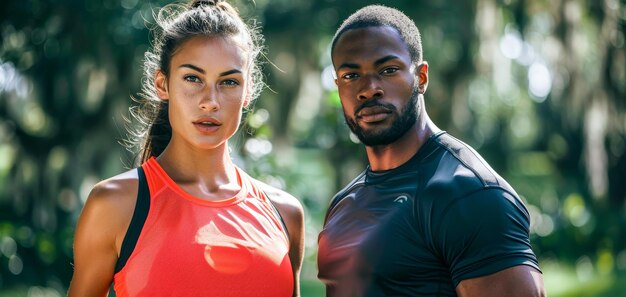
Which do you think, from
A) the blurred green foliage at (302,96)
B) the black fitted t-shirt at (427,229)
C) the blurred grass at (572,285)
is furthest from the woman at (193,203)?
the blurred grass at (572,285)

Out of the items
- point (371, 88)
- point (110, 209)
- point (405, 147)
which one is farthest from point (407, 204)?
point (110, 209)

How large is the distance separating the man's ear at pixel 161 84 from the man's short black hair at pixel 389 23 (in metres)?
0.60

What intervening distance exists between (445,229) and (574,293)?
811 cm

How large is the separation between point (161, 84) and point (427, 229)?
1.05 meters

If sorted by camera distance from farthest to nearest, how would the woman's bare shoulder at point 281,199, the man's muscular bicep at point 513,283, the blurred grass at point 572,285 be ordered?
the blurred grass at point 572,285 → the woman's bare shoulder at point 281,199 → the man's muscular bicep at point 513,283

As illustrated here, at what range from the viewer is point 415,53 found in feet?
10.1

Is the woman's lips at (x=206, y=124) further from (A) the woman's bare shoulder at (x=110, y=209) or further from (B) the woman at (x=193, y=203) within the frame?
(A) the woman's bare shoulder at (x=110, y=209)

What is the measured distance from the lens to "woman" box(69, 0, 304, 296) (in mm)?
2777

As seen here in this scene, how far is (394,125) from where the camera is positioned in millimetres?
3012

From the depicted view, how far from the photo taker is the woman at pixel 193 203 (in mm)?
2777

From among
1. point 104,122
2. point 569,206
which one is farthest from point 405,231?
point 569,206

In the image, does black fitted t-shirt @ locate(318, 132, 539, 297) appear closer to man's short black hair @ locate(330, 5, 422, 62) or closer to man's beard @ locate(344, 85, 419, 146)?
man's beard @ locate(344, 85, 419, 146)

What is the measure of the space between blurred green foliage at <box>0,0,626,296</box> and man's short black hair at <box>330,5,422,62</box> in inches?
175

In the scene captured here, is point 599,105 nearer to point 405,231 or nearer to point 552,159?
point 552,159
